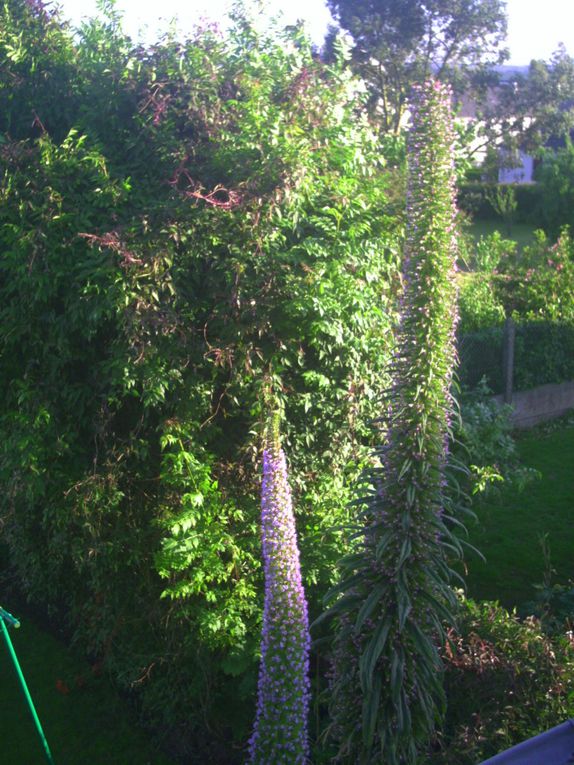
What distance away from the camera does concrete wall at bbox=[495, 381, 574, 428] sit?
927 centimetres

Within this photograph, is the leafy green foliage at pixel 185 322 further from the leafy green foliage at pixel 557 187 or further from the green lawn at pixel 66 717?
the leafy green foliage at pixel 557 187

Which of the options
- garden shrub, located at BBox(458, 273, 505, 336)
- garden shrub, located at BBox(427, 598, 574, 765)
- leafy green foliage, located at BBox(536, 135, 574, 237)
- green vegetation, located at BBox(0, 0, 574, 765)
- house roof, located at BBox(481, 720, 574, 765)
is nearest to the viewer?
house roof, located at BBox(481, 720, 574, 765)

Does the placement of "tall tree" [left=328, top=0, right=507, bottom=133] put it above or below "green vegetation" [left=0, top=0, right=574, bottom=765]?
above

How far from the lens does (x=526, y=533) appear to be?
247 inches

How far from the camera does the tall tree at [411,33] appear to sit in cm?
2122

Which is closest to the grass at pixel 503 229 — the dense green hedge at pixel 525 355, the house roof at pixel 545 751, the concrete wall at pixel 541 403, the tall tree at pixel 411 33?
the tall tree at pixel 411 33

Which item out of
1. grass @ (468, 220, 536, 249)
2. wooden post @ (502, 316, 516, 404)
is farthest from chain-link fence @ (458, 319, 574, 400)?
grass @ (468, 220, 536, 249)

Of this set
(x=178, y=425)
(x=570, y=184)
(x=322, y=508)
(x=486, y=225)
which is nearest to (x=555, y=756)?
(x=322, y=508)

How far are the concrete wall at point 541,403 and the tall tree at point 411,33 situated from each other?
1314 cm

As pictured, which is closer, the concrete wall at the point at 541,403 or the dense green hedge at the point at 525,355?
the dense green hedge at the point at 525,355

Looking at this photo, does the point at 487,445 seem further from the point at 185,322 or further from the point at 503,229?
the point at 503,229

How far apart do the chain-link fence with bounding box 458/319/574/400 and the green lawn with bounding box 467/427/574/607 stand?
103 centimetres

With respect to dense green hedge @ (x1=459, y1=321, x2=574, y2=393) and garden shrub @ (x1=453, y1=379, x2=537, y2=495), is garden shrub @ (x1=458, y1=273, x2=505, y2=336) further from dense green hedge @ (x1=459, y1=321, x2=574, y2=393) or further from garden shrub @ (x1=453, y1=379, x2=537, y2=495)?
garden shrub @ (x1=453, y1=379, x2=537, y2=495)

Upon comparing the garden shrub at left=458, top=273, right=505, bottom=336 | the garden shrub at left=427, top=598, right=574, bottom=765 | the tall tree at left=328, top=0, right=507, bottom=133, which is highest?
the tall tree at left=328, top=0, right=507, bottom=133
